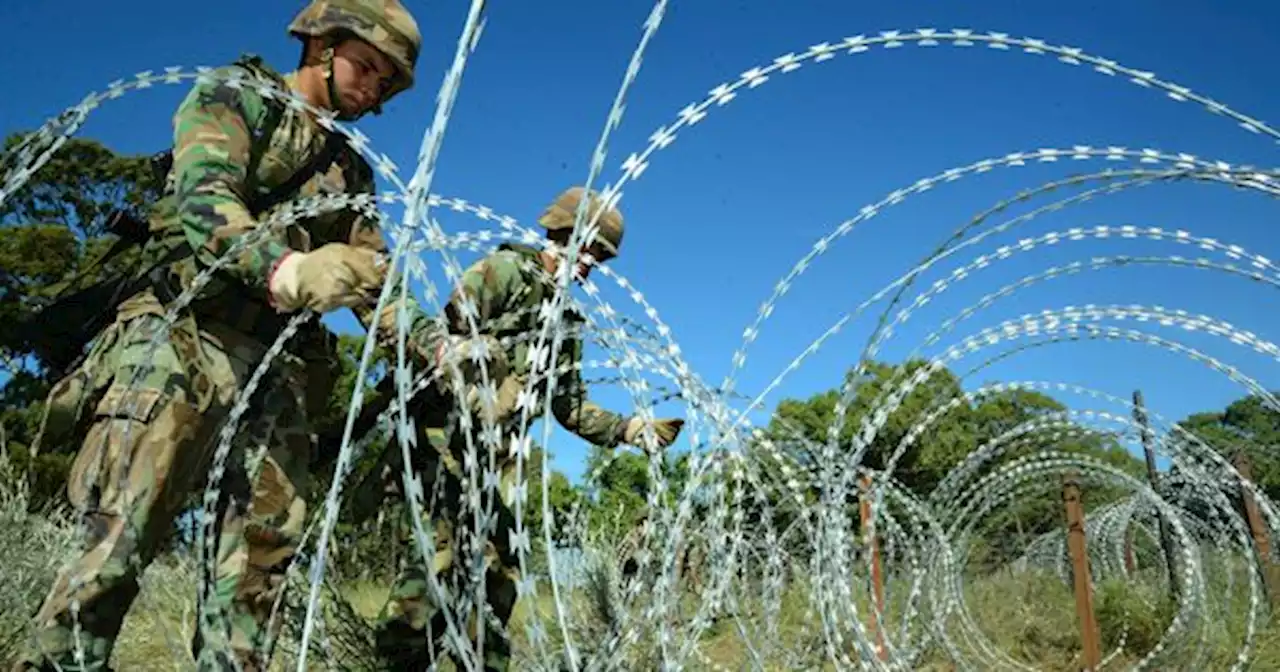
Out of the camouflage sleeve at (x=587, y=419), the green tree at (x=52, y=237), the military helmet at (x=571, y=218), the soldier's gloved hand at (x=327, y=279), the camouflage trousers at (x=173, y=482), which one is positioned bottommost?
the camouflage trousers at (x=173, y=482)

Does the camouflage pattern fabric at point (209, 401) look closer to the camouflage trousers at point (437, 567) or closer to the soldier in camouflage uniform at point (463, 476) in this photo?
the soldier in camouflage uniform at point (463, 476)

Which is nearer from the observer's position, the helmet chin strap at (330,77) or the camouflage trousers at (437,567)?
the helmet chin strap at (330,77)

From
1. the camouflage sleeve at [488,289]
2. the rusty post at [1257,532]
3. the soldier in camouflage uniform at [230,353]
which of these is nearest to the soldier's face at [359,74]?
the soldier in camouflage uniform at [230,353]

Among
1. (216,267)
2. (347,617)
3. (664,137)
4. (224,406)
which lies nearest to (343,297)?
(216,267)

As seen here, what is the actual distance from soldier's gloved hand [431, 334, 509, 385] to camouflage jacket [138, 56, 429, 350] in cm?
15

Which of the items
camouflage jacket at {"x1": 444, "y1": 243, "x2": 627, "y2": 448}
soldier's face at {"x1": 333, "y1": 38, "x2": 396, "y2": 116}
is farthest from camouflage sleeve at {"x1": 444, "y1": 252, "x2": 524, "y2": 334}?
soldier's face at {"x1": 333, "y1": 38, "x2": 396, "y2": 116}

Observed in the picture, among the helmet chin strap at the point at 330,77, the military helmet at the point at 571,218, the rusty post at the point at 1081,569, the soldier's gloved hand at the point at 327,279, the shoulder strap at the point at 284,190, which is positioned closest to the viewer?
the soldier's gloved hand at the point at 327,279

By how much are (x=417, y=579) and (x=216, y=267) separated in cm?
182

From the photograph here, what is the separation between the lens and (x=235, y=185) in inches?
98.7

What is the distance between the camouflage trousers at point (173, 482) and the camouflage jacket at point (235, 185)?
124 mm

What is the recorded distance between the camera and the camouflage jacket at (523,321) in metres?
3.77

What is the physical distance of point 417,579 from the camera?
147 inches

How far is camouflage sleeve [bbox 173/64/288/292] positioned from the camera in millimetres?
2355

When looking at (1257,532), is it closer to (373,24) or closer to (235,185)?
(373,24)
